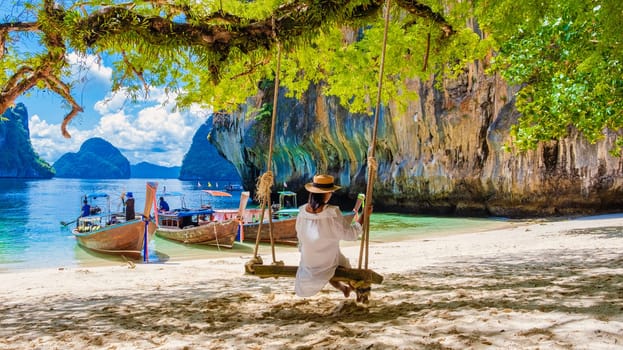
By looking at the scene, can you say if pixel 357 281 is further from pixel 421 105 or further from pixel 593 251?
pixel 421 105

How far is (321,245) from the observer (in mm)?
3604

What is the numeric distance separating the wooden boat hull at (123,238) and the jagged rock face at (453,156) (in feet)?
17.0

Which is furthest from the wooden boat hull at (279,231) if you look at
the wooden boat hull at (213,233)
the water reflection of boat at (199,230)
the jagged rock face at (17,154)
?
the jagged rock face at (17,154)

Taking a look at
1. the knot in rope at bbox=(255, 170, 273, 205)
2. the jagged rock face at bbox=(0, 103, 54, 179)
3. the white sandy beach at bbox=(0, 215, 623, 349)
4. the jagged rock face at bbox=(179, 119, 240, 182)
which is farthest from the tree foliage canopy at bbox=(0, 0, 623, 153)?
Answer: the jagged rock face at bbox=(179, 119, 240, 182)

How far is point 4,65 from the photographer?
574cm

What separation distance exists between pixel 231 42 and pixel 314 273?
237 cm

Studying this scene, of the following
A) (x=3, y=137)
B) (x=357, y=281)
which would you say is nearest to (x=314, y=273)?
(x=357, y=281)

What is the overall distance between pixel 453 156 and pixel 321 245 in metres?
23.0

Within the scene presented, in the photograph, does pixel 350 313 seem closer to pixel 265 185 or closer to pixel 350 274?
pixel 350 274

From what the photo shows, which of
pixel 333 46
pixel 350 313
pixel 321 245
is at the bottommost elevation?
pixel 350 313

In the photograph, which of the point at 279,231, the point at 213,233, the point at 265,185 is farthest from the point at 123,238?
the point at 265,185

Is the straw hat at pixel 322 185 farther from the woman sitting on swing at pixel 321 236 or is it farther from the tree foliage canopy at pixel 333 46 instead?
the tree foliage canopy at pixel 333 46

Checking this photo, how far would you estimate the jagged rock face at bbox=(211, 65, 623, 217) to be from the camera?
66.8 feet

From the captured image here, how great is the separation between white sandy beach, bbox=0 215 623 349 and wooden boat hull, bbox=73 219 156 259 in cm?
769
